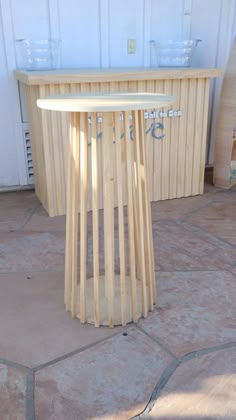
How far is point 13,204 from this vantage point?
132 inches

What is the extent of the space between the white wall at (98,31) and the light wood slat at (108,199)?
2.06 metres

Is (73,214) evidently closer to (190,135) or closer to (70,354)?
(70,354)

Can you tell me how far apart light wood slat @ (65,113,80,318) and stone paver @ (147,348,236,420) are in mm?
597

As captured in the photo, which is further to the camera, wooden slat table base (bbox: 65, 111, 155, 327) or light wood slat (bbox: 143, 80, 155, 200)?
light wood slat (bbox: 143, 80, 155, 200)

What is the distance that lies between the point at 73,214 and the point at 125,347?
61 cm

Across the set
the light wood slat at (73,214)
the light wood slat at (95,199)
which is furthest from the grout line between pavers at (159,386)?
the light wood slat at (73,214)

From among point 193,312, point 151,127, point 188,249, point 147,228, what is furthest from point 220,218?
point 147,228

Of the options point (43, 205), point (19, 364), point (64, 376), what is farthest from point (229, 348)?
point (43, 205)

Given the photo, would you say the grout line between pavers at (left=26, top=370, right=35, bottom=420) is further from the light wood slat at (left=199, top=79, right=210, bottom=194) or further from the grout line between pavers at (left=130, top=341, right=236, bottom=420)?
the light wood slat at (left=199, top=79, right=210, bottom=194)

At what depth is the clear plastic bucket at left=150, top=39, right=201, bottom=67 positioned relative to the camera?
11.6ft

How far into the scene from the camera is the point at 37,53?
319cm

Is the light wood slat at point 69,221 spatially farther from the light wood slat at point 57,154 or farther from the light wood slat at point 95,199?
the light wood slat at point 57,154

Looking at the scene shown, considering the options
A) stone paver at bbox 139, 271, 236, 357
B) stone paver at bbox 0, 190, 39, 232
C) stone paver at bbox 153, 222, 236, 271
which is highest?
stone paver at bbox 139, 271, 236, 357

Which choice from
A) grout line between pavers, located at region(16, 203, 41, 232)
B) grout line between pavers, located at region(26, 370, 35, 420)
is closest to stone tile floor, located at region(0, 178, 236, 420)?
grout line between pavers, located at region(26, 370, 35, 420)
